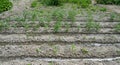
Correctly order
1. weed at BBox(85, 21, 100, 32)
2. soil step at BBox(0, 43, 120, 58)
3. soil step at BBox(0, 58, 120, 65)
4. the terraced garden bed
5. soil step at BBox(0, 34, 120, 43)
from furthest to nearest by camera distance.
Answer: weed at BBox(85, 21, 100, 32)
soil step at BBox(0, 34, 120, 43)
soil step at BBox(0, 43, 120, 58)
the terraced garden bed
soil step at BBox(0, 58, 120, 65)

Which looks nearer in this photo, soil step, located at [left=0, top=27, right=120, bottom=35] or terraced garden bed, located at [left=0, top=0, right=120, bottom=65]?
terraced garden bed, located at [left=0, top=0, right=120, bottom=65]

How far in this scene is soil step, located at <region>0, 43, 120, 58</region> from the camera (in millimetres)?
5207

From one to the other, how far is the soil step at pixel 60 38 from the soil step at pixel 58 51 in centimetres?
39

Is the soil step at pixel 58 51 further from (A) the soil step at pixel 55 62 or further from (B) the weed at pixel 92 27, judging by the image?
(B) the weed at pixel 92 27

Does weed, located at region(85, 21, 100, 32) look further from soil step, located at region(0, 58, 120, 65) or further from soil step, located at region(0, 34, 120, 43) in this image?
soil step, located at region(0, 58, 120, 65)

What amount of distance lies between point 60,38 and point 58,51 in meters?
0.94

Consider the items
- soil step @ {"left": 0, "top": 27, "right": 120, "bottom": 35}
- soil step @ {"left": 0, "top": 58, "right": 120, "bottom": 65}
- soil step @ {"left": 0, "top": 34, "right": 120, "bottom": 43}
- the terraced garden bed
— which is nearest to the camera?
soil step @ {"left": 0, "top": 58, "right": 120, "bottom": 65}

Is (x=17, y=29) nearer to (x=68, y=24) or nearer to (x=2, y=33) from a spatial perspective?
(x=2, y=33)

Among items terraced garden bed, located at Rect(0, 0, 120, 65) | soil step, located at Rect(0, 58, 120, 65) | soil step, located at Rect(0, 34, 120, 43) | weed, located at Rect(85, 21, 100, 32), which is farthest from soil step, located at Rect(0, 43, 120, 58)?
weed, located at Rect(85, 21, 100, 32)

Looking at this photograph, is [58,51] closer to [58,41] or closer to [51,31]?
[58,41]

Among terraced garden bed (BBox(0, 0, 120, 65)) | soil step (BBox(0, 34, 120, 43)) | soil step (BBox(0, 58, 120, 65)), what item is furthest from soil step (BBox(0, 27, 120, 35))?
soil step (BBox(0, 58, 120, 65))

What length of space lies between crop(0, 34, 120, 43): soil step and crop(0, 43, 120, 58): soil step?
0.39 metres

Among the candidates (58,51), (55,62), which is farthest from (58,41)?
(55,62)

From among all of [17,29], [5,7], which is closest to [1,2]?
[5,7]
